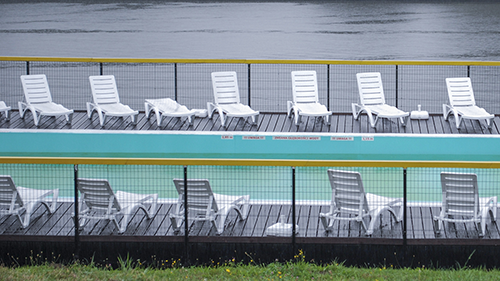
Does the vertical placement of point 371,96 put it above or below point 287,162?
above

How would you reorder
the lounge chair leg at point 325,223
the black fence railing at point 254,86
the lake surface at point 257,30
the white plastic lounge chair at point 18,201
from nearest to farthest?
the lounge chair leg at point 325,223, the white plastic lounge chair at point 18,201, the black fence railing at point 254,86, the lake surface at point 257,30

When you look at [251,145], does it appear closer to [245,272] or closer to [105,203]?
[105,203]

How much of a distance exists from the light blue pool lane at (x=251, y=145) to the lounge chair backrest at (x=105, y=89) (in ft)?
3.03

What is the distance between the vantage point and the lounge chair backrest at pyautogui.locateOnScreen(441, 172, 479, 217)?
289 inches

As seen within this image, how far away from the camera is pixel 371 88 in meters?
13.9

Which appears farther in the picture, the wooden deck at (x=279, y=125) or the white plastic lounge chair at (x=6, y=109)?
the white plastic lounge chair at (x=6, y=109)

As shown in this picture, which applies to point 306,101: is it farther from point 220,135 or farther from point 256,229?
point 256,229

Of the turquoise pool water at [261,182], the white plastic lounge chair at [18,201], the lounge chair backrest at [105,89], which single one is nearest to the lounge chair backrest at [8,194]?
the white plastic lounge chair at [18,201]

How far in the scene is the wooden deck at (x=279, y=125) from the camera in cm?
1327

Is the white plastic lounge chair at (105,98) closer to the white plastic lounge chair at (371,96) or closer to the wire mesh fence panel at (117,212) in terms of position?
the white plastic lounge chair at (371,96)

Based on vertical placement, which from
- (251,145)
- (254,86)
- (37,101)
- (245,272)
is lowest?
(245,272)

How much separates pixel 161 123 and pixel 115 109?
0.93m

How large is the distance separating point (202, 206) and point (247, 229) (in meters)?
0.55

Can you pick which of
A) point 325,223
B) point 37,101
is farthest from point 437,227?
point 37,101
